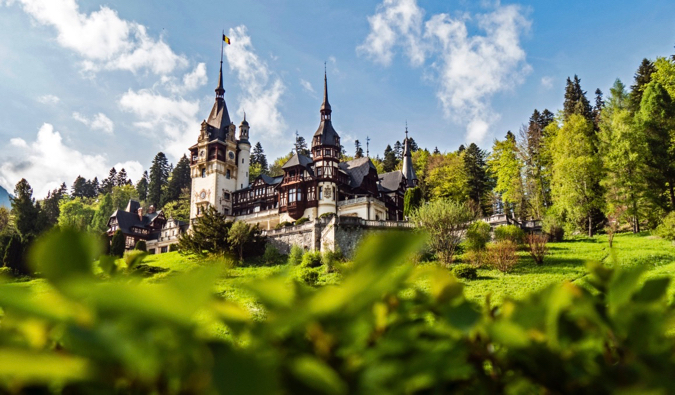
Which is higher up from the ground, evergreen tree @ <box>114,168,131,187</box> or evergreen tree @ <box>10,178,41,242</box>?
evergreen tree @ <box>114,168,131,187</box>

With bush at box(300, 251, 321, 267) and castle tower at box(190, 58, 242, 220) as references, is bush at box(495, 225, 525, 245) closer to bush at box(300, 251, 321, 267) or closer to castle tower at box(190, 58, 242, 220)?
bush at box(300, 251, 321, 267)

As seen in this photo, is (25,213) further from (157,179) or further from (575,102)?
(575,102)

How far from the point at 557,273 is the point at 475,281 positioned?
3715 millimetres

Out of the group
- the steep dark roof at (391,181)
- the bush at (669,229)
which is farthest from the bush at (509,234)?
the steep dark roof at (391,181)

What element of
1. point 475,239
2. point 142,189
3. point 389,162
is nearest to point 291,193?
point 475,239

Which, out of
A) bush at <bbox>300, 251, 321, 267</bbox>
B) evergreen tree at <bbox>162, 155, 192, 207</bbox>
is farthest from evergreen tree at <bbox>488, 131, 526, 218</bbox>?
evergreen tree at <bbox>162, 155, 192, 207</bbox>

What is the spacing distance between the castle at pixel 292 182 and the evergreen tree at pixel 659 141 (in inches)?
852

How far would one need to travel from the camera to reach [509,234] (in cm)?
2939

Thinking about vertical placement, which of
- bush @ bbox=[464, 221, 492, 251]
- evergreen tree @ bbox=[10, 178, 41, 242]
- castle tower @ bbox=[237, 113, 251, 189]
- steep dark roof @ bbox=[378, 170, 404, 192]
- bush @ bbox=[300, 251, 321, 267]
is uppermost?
castle tower @ bbox=[237, 113, 251, 189]

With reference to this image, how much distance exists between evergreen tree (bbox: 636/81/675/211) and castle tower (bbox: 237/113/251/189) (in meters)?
41.7

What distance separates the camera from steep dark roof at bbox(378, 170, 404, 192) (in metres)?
49.9

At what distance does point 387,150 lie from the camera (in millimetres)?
80500

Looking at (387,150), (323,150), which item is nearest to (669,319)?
(323,150)

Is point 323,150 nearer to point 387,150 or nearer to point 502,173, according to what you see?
point 502,173
